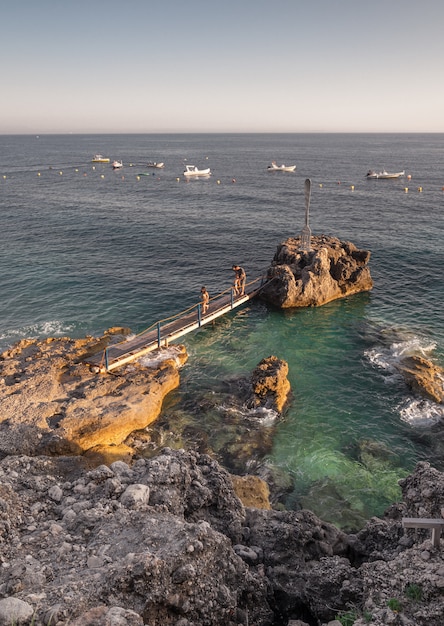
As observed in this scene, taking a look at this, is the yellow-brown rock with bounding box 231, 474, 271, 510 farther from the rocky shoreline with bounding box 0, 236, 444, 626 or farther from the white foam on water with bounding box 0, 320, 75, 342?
the white foam on water with bounding box 0, 320, 75, 342

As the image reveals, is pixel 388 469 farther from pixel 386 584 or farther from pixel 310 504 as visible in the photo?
pixel 386 584

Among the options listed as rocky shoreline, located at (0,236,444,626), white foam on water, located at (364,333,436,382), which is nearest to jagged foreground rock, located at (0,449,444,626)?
rocky shoreline, located at (0,236,444,626)

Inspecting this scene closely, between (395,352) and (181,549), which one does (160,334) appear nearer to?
(395,352)

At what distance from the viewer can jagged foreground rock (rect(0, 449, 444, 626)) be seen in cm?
704

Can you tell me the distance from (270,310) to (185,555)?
23.4m

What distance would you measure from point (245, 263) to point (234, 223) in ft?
50.9

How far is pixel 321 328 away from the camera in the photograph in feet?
91.0

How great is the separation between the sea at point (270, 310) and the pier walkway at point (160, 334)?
3.06ft

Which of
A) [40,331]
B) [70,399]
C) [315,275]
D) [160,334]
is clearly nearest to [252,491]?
[70,399]

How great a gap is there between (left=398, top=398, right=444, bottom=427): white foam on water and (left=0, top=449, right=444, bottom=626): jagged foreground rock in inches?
329

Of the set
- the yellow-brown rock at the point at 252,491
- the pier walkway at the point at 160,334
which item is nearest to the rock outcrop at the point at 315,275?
the pier walkway at the point at 160,334

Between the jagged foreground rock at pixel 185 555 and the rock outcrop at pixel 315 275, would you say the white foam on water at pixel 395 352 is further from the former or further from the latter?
the jagged foreground rock at pixel 185 555

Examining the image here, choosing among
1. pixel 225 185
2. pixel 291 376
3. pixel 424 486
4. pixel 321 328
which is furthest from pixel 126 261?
pixel 225 185

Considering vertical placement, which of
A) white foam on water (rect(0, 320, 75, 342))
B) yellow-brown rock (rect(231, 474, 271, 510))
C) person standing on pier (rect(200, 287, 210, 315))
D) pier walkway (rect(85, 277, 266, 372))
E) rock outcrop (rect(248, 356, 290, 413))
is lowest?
yellow-brown rock (rect(231, 474, 271, 510))
